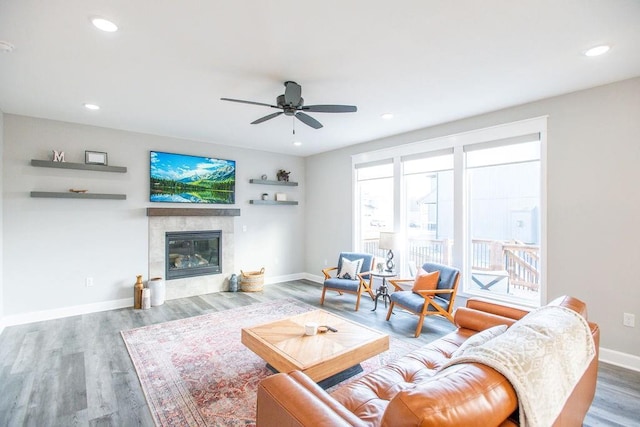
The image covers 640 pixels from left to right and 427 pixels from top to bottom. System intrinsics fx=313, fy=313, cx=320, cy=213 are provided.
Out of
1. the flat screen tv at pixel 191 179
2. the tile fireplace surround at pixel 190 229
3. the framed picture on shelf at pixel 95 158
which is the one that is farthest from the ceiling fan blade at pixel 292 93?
the framed picture on shelf at pixel 95 158

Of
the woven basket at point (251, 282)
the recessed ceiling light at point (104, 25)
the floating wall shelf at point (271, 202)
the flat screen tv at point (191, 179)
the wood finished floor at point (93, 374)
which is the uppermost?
the recessed ceiling light at point (104, 25)

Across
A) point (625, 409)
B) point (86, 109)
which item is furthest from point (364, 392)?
point (86, 109)

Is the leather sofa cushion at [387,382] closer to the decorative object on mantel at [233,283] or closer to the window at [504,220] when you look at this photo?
the window at [504,220]

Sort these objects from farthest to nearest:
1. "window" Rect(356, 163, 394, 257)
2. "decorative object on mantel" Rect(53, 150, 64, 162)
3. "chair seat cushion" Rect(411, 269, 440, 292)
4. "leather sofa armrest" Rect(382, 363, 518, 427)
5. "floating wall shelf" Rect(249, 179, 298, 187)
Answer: "floating wall shelf" Rect(249, 179, 298, 187) → "window" Rect(356, 163, 394, 257) → "decorative object on mantel" Rect(53, 150, 64, 162) → "chair seat cushion" Rect(411, 269, 440, 292) → "leather sofa armrest" Rect(382, 363, 518, 427)

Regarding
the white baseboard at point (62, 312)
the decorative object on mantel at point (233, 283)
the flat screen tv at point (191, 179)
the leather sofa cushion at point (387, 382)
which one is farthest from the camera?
the decorative object on mantel at point (233, 283)

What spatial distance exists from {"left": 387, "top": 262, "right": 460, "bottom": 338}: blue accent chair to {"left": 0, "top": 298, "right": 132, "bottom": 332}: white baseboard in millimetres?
4088

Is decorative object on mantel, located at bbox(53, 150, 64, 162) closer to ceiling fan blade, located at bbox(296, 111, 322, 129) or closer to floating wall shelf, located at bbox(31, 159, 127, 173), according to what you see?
floating wall shelf, located at bbox(31, 159, 127, 173)

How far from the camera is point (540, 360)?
4.07 feet

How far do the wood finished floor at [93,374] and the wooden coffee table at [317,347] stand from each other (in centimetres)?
92

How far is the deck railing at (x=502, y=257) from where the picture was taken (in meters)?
3.77

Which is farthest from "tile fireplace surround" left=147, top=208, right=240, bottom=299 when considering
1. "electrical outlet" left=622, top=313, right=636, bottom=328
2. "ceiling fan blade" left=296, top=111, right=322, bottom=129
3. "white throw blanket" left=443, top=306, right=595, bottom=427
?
"electrical outlet" left=622, top=313, right=636, bottom=328

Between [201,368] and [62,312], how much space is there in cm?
287

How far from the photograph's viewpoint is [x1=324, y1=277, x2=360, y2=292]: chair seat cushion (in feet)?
15.4

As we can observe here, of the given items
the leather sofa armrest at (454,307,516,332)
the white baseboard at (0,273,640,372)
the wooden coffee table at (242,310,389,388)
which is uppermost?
the leather sofa armrest at (454,307,516,332)
